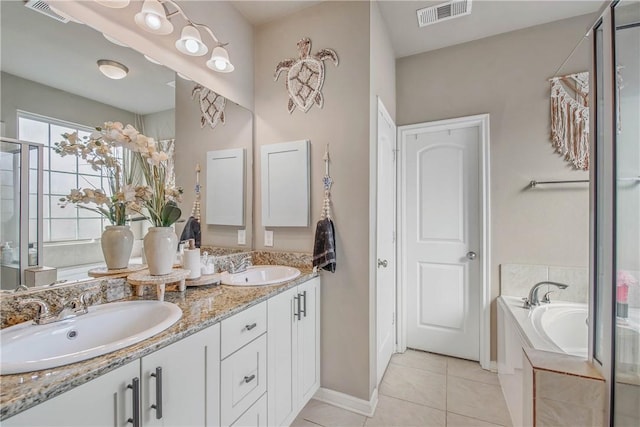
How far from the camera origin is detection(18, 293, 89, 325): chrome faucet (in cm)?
99

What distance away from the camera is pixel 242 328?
1.31 meters

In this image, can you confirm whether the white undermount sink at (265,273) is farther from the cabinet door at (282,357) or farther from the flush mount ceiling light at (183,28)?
the flush mount ceiling light at (183,28)

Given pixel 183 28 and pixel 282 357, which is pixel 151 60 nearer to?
pixel 183 28

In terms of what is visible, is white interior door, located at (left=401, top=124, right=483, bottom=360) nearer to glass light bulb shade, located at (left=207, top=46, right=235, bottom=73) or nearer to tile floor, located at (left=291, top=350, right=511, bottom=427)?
tile floor, located at (left=291, top=350, right=511, bottom=427)

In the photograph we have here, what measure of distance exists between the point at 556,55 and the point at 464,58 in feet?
2.24

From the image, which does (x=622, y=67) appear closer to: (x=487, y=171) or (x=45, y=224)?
(x=487, y=171)

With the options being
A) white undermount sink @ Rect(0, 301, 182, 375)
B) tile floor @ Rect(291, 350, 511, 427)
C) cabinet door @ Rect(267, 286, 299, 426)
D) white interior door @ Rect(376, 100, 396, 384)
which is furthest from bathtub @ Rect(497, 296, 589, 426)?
white undermount sink @ Rect(0, 301, 182, 375)

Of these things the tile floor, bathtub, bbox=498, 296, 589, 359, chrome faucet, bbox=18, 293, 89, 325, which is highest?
chrome faucet, bbox=18, 293, 89, 325

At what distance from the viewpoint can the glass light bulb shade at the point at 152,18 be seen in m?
1.42

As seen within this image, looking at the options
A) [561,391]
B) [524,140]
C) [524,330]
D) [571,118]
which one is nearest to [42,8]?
[561,391]

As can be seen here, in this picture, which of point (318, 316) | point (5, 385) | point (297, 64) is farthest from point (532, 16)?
point (5, 385)

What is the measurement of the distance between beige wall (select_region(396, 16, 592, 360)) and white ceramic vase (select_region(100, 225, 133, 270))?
265cm

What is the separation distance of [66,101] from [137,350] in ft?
3.46

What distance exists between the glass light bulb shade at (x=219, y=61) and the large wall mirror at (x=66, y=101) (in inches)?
12.9
